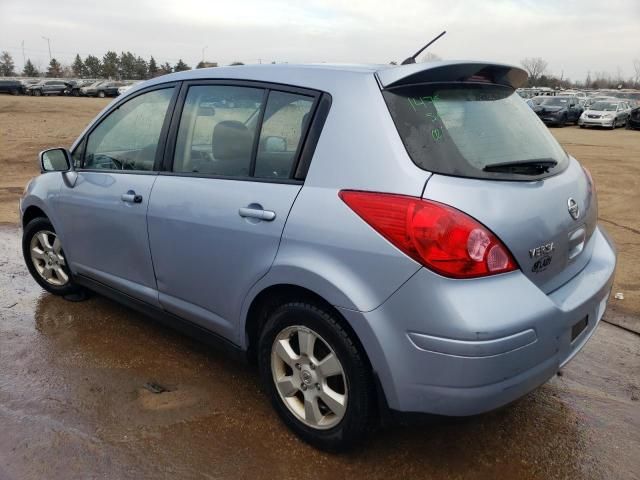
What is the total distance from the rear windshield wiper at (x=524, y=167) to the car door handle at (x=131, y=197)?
1997 millimetres

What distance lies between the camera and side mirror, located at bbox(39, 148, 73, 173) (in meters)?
3.93

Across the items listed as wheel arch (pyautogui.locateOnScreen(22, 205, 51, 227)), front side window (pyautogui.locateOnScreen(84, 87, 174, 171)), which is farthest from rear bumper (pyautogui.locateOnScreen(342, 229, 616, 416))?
wheel arch (pyautogui.locateOnScreen(22, 205, 51, 227))

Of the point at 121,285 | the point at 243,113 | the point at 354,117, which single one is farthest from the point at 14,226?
the point at 354,117

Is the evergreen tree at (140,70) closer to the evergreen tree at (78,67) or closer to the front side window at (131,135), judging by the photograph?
the evergreen tree at (78,67)

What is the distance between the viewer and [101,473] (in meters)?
2.49

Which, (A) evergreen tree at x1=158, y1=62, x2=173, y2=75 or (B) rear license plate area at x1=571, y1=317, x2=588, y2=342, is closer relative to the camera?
(B) rear license plate area at x1=571, y1=317, x2=588, y2=342

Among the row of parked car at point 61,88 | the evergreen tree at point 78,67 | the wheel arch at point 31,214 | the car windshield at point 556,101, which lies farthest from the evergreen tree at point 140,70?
the wheel arch at point 31,214

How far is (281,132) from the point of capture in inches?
105

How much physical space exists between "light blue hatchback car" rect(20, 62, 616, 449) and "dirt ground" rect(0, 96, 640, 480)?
0.29 m

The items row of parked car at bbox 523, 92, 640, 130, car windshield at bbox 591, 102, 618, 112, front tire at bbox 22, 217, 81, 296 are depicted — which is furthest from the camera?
car windshield at bbox 591, 102, 618, 112

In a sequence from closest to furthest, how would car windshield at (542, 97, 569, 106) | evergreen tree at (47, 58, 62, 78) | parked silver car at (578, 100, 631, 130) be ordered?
parked silver car at (578, 100, 631, 130) < car windshield at (542, 97, 569, 106) < evergreen tree at (47, 58, 62, 78)

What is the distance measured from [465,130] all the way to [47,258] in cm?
354

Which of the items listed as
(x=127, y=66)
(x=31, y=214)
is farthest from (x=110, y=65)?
(x=31, y=214)

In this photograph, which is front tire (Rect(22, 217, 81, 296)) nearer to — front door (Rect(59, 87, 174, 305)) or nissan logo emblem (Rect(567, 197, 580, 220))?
front door (Rect(59, 87, 174, 305))
